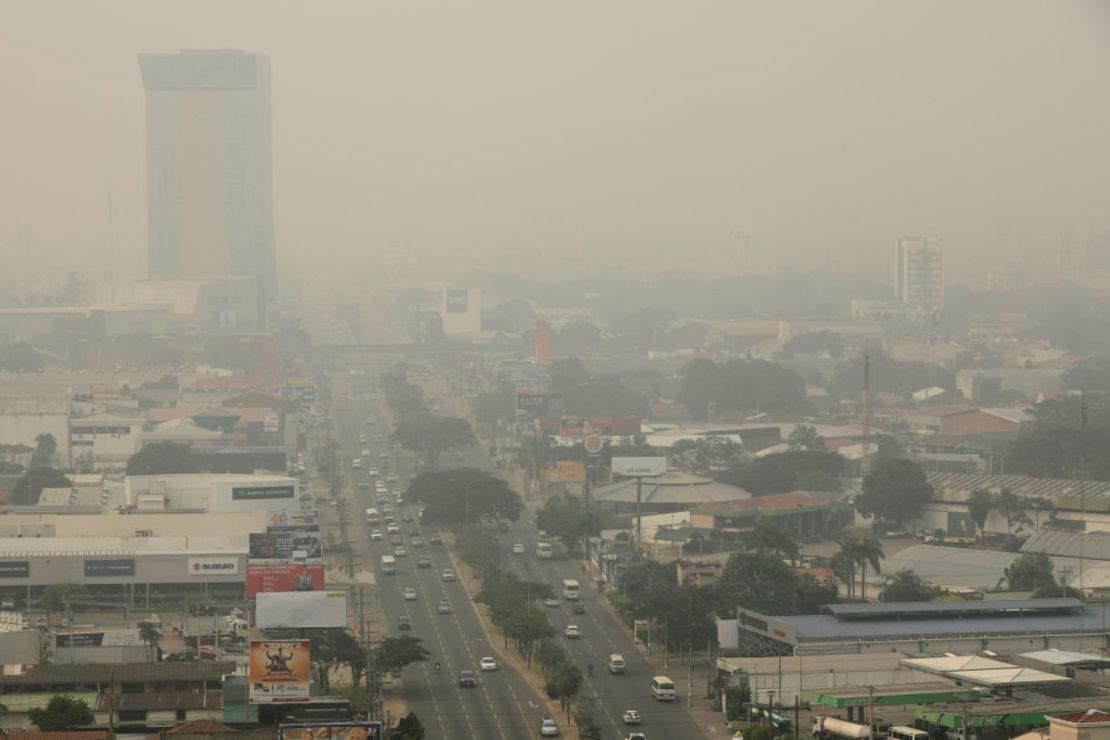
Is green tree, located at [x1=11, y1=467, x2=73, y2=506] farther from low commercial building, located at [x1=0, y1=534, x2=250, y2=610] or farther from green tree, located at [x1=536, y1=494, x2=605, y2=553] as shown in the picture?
green tree, located at [x1=536, y1=494, x2=605, y2=553]

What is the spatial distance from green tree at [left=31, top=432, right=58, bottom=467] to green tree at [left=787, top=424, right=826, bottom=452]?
10.2 meters

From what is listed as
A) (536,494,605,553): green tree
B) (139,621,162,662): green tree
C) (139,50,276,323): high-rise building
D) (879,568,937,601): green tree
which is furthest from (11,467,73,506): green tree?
(139,50,276,323): high-rise building

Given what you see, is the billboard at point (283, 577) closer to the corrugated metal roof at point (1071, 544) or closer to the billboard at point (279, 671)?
the billboard at point (279, 671)

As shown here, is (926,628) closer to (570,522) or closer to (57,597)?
(570,522)

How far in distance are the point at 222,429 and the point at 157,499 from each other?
30.6ft

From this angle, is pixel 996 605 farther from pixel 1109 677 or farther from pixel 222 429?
pixel 222 429

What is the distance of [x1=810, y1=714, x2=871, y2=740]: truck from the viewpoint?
40.4ft

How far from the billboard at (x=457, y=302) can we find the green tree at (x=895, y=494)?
112ft

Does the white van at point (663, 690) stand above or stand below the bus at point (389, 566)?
below

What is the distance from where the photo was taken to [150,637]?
50.9 feet

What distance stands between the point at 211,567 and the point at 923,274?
48153 millimetres

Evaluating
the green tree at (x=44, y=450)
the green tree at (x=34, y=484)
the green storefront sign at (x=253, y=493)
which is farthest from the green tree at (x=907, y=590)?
the green tree at (x=44, y=450)

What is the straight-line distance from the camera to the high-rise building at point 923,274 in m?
64.4

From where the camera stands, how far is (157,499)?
73.8 ft
